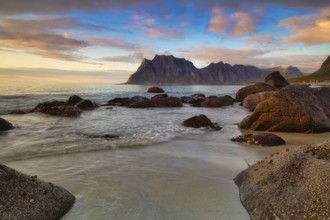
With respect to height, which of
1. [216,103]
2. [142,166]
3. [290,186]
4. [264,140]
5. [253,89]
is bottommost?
[216,103]

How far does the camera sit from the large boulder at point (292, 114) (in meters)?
14.7

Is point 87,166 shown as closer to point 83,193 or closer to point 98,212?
point 83,193

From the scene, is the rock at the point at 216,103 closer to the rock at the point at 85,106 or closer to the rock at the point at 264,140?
the rock at the point at 85,106

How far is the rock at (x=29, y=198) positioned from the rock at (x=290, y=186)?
3.60 m

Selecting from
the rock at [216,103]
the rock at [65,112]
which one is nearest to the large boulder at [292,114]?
the rock at [65,112]

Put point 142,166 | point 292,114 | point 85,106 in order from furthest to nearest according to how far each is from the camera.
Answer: point 85,106 < point 292,114 < point 142,166

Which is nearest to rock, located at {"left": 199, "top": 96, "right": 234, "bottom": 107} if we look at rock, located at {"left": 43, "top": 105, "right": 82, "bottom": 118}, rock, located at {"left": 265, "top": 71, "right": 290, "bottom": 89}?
rock, located at {"left": 43, "top": 105, "right": 82, "bottom": 118}

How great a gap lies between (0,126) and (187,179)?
1279 cm

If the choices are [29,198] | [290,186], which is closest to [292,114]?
[290,186]

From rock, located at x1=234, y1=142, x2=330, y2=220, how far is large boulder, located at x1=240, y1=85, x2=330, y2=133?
8.39 metres

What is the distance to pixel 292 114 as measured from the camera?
1498cm

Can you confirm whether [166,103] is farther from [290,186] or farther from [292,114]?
[290,186]

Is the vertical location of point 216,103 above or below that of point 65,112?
below

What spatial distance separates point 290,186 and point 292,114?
33.7 feet
